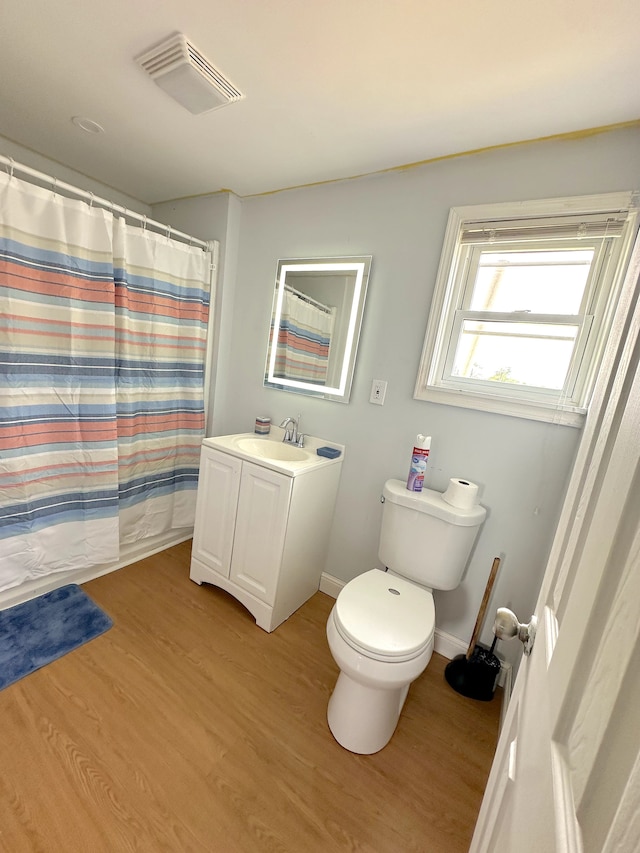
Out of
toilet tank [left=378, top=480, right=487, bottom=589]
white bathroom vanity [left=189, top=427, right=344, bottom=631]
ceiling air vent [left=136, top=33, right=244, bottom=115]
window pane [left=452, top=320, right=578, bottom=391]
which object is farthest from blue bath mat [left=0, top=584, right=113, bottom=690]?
ceiling air vent [left=136, top=33, right=244, bottom=115]

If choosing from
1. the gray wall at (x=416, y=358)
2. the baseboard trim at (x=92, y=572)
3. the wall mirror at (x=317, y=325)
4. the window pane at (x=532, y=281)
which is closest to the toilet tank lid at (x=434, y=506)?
the gray wall at (x=416, y=358)

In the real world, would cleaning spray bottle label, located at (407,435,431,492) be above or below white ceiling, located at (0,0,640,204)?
below

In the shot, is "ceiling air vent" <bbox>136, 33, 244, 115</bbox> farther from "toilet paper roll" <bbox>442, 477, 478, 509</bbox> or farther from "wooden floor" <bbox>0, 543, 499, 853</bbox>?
"wooden floor" <bbox>0, 543, 499, 853</bbox>

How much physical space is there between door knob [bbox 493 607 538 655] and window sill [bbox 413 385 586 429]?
3.03 feet

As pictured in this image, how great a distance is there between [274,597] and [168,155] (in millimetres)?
2247

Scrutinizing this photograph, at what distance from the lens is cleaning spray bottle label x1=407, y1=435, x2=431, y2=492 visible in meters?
1.52

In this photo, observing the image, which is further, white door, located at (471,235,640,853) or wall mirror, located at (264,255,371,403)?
wall mirror, located at (264,255,371,403)

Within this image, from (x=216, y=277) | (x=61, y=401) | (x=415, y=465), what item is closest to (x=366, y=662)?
(x=415, y=465)

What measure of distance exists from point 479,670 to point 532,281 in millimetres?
1668

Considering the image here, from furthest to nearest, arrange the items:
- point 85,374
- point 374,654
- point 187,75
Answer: point 85,374 < point 187,75 < point 374,654

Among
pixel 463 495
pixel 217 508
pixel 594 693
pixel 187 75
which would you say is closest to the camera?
pixel 594 693

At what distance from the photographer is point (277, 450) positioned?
199 cm

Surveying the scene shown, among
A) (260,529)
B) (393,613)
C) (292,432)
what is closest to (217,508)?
(260,529)

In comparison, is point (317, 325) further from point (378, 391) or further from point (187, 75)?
point (187, 75)
